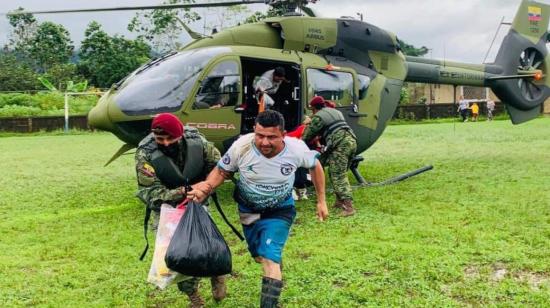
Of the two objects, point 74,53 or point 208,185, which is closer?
point 208,185

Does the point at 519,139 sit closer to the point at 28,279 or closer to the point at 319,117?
the point at 319,117

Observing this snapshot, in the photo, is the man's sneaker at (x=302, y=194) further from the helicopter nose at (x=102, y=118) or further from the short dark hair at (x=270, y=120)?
the short dark hair at (x=270, y=120)

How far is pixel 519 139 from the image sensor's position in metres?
17.0

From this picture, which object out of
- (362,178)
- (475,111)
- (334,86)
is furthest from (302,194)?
(475,111)

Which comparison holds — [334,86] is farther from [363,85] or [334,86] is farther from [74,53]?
[74,53]

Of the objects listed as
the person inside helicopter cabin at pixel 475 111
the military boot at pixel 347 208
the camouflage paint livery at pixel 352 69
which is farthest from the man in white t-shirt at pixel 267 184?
the person inside helicopter cabin at pixel 475 111

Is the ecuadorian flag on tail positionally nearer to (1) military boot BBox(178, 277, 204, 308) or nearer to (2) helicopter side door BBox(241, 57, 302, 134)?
(2) helicopter side door BBox(241, 57, 302, 134)

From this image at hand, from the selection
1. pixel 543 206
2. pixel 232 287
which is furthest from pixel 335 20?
pixel 232 287

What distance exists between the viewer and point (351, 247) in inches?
227

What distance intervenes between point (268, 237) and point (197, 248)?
57 centimetres

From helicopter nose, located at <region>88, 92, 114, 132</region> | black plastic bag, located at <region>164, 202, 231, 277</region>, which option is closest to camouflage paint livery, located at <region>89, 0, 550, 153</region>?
helicopter nose, located at <region>88, 92, 114, 132</region>

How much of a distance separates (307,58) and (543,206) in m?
3.69

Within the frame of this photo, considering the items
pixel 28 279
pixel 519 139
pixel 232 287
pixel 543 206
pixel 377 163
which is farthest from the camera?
pixel 519 139

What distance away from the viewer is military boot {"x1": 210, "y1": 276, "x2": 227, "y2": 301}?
4.34 m
